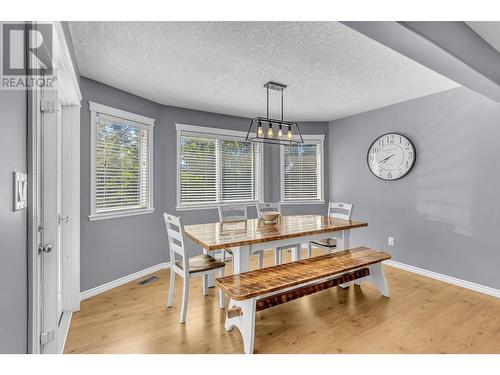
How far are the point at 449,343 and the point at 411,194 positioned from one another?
2065mm

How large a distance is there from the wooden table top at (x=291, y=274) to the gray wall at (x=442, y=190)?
3.60ft

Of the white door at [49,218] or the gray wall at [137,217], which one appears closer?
the white door at [49,218]

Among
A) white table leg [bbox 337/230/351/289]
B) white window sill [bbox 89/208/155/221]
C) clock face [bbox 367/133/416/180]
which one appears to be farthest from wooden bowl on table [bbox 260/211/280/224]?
clock face [bbox 367/133/416/180]

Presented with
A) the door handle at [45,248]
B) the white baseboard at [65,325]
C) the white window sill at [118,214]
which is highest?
the white window sill at [118,214]

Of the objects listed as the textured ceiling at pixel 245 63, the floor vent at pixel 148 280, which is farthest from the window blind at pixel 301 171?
the floor vent at pixel 148 280

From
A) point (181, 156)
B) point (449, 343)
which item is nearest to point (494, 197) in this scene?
point (449, 343)

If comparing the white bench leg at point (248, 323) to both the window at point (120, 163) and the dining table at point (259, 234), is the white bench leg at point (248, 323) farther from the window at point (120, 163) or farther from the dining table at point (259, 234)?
the window at point (120, 163)

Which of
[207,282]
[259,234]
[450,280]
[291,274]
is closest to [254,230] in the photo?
[259,234]

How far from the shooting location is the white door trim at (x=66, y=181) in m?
1.08

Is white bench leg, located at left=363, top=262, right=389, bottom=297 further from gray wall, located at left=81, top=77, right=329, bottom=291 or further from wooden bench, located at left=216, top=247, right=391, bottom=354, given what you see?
gray wall, located at left=81, top=77, right=329, bottom=291

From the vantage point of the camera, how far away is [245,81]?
9.41 ft

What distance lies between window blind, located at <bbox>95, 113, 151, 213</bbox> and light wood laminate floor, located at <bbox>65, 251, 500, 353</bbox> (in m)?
1.07

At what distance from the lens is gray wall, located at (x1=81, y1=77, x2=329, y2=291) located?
2744mm

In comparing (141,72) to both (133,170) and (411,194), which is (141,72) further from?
(411,194)
